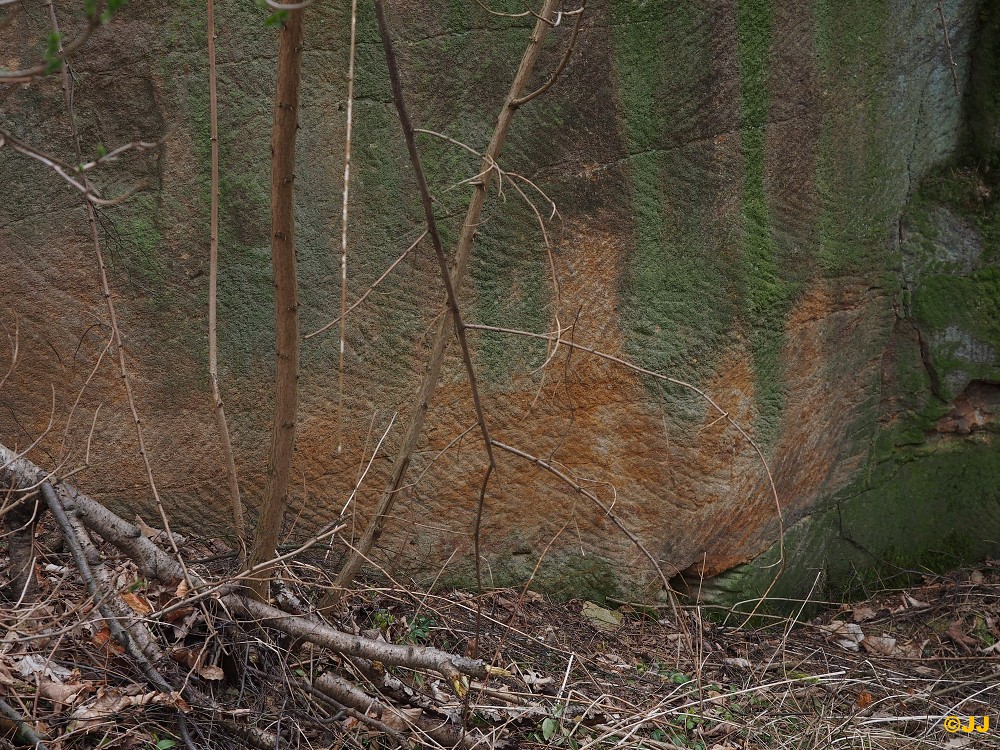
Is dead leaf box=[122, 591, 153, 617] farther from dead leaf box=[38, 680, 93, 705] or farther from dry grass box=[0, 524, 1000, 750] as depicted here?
dead leaf box=[38, 680, 93, 705]

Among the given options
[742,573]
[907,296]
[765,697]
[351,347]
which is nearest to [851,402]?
[907,296]

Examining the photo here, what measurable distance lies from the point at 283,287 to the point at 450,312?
372 millimetres

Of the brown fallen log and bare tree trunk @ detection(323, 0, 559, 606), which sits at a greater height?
bare tree trunk @ detection(323, 0, 559, 606)

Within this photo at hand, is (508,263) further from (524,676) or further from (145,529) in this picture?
(145,529)

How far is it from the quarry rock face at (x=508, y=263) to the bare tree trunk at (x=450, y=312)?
0.38m

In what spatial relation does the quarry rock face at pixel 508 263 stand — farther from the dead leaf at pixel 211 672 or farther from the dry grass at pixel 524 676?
the dead leaf at pixel 211 672

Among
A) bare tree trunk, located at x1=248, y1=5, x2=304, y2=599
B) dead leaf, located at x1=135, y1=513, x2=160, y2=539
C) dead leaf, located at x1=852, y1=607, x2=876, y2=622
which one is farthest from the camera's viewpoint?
dead leaf, located at x1=852, y1=607, x2=876, y2=622

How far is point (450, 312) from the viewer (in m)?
2.16

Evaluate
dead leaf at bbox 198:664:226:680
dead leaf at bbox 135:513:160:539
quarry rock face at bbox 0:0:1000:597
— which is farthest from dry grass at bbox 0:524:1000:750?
quarry rock face at bbox 0:0:1000:597

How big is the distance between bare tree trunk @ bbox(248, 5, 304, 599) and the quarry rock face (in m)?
0.52

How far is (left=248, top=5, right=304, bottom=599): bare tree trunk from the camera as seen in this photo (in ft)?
6.20

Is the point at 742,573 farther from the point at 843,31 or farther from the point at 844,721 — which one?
the point at 843,31

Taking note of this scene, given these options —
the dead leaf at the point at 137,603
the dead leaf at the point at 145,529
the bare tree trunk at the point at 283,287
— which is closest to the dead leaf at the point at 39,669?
the dead leaf at the point at 137,603

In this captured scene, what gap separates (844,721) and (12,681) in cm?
198
